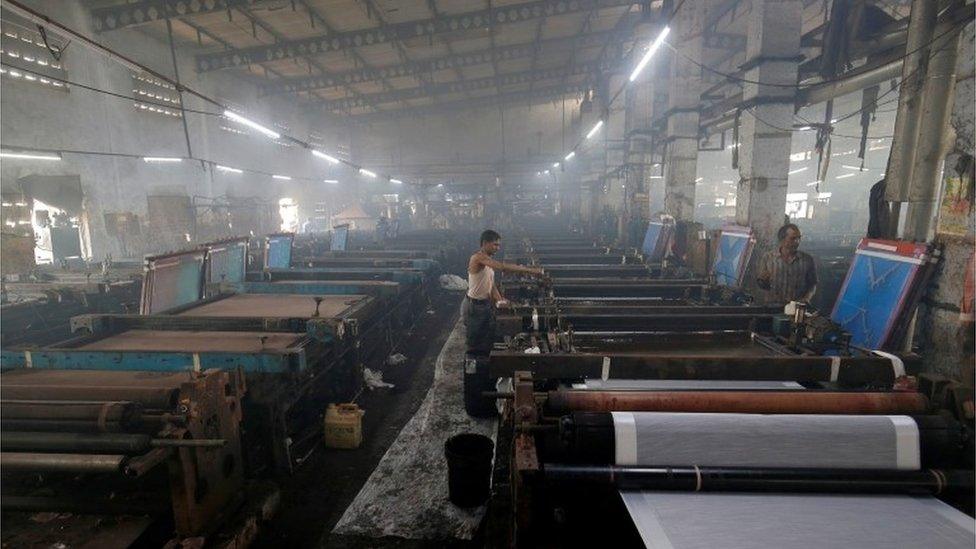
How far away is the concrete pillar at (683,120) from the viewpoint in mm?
11156

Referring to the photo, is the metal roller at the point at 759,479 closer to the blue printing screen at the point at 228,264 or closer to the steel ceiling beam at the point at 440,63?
the blue printing screen at the point at 228,264

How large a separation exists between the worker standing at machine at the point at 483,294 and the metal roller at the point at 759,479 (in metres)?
3.28

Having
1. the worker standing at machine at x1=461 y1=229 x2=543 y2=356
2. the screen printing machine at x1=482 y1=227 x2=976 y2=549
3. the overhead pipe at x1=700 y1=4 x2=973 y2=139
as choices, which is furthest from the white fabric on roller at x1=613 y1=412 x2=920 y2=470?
the overhead pipe at x1=700 y1=4 x2=973 y2=139

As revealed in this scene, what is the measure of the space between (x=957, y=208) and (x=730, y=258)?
403 cm

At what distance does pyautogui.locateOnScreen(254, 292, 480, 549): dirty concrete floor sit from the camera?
3318 millimetres

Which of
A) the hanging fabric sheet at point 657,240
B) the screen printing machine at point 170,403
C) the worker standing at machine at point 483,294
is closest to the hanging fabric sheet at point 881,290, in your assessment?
the worker standing at machine at point 483,294

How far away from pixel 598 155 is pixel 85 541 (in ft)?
69.5

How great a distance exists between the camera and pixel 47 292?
19.4ft

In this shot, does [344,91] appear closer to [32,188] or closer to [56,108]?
[56,108]

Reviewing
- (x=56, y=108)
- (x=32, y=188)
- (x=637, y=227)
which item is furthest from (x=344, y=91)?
(x=637, y=227)

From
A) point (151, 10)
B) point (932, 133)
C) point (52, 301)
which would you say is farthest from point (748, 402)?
point (151, 10)

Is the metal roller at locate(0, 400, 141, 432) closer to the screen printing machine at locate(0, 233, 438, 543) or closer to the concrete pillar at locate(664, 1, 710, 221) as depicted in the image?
the screen printing machine at locate(0, 233, 438, 543)

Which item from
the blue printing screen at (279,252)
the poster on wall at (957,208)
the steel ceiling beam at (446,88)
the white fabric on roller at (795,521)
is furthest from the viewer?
the steel ceiling beam at (446,88)

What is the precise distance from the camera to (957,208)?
3812mm
